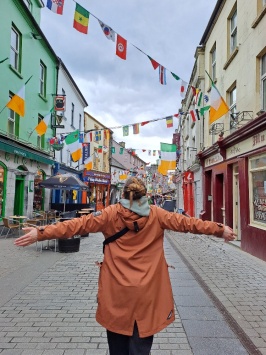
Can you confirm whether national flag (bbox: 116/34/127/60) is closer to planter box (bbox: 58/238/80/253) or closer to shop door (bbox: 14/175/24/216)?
planter box (bbox: 58/238/80/253)

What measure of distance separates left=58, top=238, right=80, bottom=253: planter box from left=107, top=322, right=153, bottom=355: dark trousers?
6.56m

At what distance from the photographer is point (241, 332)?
12.6ft

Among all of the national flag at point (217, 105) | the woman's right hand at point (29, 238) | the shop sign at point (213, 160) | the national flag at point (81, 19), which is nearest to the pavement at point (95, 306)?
the woman's right hand at point (29, 238)

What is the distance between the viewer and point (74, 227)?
2.48 metres

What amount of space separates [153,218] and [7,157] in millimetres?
11204

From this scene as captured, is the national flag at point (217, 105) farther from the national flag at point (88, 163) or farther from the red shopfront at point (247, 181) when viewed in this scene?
the national flag at point (88, 163)

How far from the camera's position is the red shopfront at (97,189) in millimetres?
27969

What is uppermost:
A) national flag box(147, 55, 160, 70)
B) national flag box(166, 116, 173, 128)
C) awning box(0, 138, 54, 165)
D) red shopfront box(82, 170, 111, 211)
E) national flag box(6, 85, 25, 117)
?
national flag box(147, 55, 160, 70)

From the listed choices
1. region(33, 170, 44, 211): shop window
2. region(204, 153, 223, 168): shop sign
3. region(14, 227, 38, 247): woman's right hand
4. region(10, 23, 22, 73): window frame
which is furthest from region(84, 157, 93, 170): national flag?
region(14, 227, 38, 247): woman's right hand

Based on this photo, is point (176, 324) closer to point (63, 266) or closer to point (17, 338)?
point (17, 338)

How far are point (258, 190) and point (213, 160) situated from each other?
5378mm

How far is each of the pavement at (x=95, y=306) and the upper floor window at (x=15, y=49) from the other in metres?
8.70

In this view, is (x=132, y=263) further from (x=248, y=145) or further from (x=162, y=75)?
(x=162, y=75)

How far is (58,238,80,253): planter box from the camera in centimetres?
888
